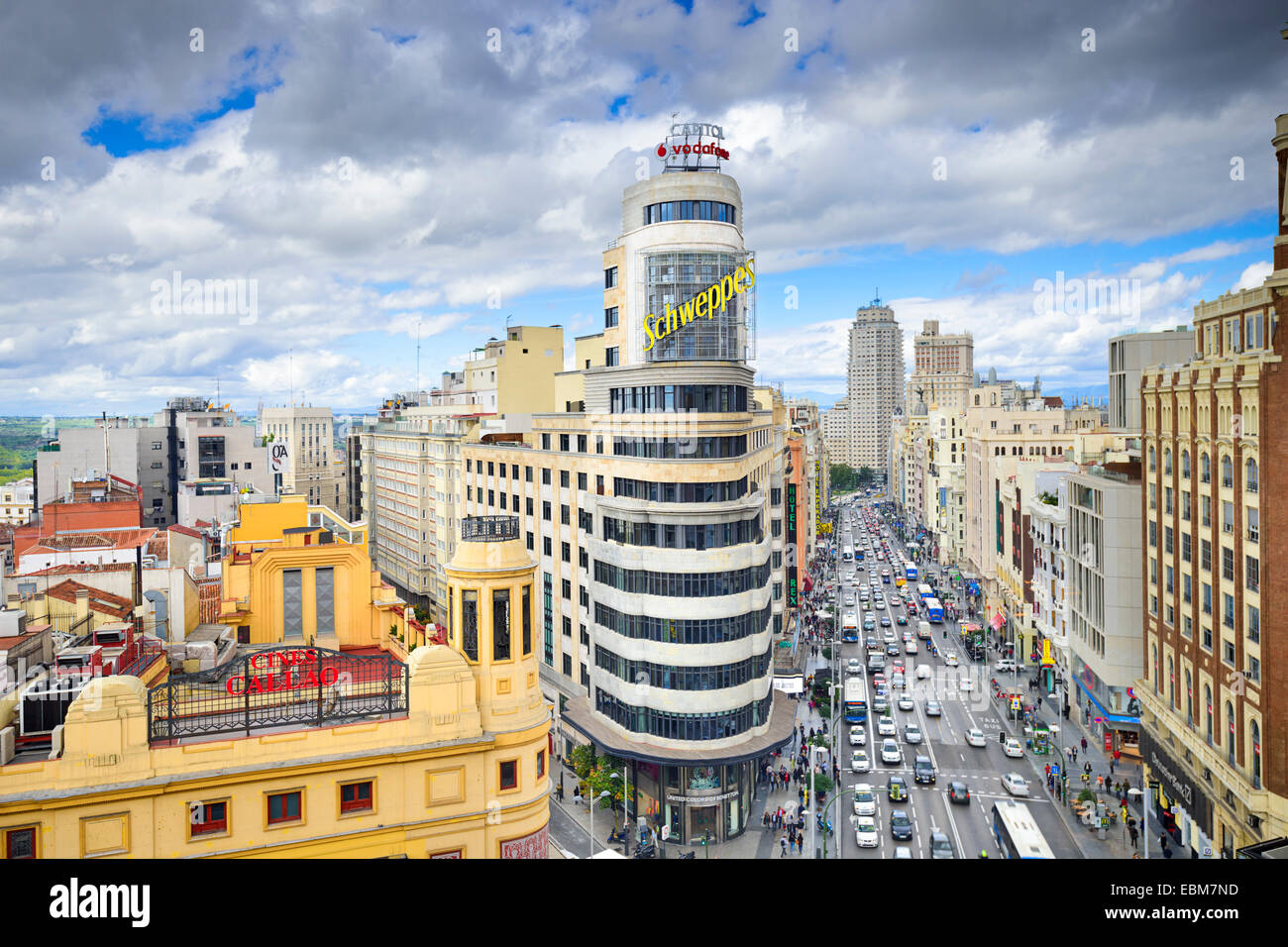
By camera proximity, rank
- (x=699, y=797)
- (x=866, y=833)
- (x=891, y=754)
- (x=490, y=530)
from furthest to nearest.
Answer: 1. (x=891, y=754)
2. (x=699, y=797)
3. (x=866, y=833)
4. (x=490, y=530)

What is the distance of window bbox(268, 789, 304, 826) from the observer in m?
16.6

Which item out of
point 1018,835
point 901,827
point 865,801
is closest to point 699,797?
point 865,801

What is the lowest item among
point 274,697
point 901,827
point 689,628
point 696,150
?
point 901,827

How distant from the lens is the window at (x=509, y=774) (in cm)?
1800

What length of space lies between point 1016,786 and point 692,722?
15799mm

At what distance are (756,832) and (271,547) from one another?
23.0 metres

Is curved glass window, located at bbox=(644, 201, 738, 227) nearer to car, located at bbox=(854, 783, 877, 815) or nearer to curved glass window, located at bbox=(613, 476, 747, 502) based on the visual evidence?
curved glass window, located at bbox=(613, 476, 747, 502)

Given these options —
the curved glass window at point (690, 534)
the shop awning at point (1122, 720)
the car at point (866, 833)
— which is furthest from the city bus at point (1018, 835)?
the curved glass window at point (690, 534)

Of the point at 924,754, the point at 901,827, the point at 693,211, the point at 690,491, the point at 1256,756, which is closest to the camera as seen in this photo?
the point at 1256,756

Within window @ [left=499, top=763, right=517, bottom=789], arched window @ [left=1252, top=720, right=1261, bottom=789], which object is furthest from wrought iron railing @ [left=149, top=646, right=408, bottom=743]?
arched window @ [left=1252, top=720, right=1261, bottom=789]

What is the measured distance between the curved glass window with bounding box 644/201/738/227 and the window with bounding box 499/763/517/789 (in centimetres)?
2772

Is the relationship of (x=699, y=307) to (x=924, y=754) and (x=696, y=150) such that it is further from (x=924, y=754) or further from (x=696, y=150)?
(x=924, y=754)

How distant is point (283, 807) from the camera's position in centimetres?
1670
